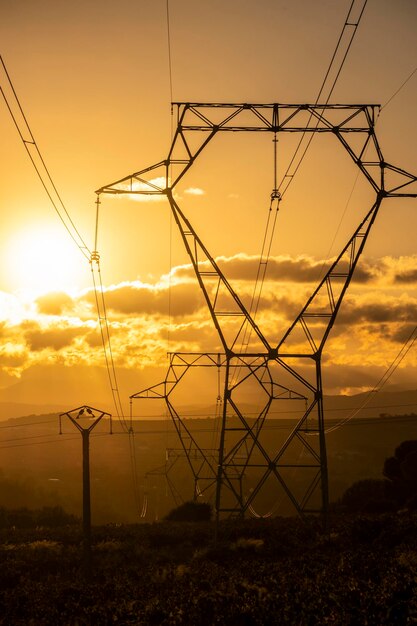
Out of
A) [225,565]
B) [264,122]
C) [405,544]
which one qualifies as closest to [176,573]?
[225,565]

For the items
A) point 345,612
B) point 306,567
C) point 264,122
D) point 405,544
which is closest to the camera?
point 345,612

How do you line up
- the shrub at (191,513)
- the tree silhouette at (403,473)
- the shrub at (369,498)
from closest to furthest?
the shrub at (369,498)
the tree silhouette at (403,473)
the shrub at (191,513)

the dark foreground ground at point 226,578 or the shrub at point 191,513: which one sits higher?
the dark foreground ground at point 226,578

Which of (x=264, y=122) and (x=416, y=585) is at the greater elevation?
(x=264, y=122)

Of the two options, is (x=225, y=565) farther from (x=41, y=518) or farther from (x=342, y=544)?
(x=41, y=518)

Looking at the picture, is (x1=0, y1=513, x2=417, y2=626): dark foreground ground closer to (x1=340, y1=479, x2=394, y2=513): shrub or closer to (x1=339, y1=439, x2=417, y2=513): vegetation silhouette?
(x1=340, y1=479, x2=394, y2=513): shrub

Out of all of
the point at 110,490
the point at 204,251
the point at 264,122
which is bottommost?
the point at 110,490

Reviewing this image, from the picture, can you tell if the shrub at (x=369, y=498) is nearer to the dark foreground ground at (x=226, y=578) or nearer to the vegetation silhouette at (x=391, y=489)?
the vegetation silhouette at (x=391, y=489)

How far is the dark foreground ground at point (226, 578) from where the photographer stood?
2130cm

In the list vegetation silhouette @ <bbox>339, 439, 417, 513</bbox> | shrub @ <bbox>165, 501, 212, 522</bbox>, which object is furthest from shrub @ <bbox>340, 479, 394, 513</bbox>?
shrub @ <bbox>165, 501, 212, 522</bbox>

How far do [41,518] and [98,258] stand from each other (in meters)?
53.5

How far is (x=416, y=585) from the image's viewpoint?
69.5 feet

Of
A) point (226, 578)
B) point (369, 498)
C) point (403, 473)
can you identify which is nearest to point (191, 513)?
point (369, 498)

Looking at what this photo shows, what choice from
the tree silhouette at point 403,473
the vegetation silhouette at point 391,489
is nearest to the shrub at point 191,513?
the vegetation silhouette at point 391,489
